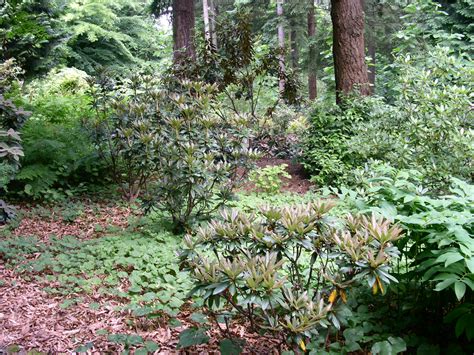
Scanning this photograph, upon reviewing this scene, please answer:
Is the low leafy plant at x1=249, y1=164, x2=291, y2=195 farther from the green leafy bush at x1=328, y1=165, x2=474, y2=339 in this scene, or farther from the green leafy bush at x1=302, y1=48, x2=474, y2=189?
the green leafy bush at x1=328, y1=165, x2=474, y2=339

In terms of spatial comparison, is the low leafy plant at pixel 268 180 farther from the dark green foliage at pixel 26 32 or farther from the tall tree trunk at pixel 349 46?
the dark green foliage at pixel 26 32

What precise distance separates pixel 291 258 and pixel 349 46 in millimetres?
6258

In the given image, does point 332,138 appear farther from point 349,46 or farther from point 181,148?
point 181,148

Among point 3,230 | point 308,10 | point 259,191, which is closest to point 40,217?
point 3,230

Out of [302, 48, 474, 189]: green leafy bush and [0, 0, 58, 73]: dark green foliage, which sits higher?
[0, 0, 58, 73]: dark green foliage

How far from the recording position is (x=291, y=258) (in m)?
2.21

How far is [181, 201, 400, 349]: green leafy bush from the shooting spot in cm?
191

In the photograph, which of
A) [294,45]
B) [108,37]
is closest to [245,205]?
[108,37]

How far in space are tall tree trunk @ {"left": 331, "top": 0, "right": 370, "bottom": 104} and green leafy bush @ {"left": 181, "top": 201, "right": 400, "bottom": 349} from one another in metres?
5.68

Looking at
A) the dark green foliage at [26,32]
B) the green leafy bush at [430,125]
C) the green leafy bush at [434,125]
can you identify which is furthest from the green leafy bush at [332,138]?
the dark green foliage at [26,32]

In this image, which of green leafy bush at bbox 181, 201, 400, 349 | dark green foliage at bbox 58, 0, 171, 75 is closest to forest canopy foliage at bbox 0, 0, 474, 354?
green leafy bush at bbox 181, 201, 400, 349

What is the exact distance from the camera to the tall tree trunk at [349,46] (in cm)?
746

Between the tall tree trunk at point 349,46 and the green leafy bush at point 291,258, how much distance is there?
5.68m

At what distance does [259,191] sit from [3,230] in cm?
361
